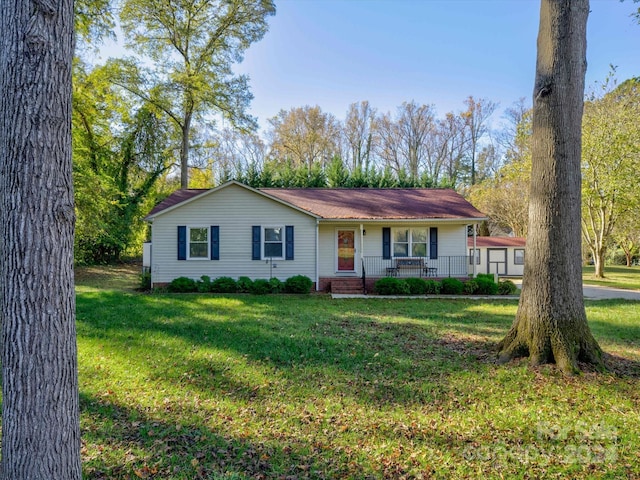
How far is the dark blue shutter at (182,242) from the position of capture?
531 inches

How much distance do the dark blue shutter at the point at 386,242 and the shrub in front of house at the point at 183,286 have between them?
7703 millimetres

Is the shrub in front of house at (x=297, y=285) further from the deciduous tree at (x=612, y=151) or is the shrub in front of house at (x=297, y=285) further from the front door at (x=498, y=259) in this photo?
the deciduous tree at (x=612, y=151)

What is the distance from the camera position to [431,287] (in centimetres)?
1317

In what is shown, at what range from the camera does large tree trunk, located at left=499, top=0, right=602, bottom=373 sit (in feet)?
15.7

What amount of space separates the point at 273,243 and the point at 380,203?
555 cm

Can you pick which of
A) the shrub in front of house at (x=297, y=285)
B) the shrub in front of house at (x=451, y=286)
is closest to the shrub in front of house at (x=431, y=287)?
the shrub in front of house at (x=451, y=286)

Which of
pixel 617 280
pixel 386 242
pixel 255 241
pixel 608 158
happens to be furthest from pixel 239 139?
pixel 617 280

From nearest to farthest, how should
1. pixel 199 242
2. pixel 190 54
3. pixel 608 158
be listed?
pixel 199 242 < pixel 608 158 < pixel 190 54

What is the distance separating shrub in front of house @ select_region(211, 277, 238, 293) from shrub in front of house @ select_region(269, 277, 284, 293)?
1316 mm

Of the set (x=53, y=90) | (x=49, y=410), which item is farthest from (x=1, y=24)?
(x=49, y=410)

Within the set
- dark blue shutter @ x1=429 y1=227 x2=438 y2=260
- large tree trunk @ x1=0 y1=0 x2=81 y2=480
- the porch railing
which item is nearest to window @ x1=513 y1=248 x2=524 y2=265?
the porch railing

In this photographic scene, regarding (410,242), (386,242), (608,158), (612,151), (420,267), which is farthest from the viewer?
(608,158)

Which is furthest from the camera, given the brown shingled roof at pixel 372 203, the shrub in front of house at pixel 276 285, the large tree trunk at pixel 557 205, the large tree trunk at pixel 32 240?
the brown shingled roof at pixel 372 203

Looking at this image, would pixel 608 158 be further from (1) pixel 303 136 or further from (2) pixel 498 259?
(1) pixel 303 136
